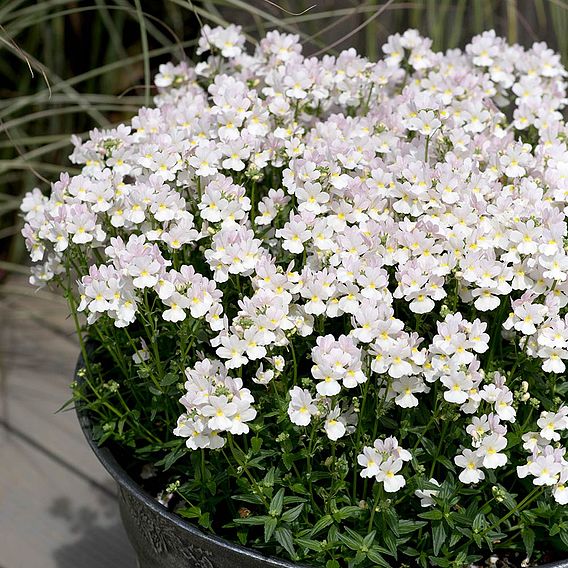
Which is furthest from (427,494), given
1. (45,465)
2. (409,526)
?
(45,465)

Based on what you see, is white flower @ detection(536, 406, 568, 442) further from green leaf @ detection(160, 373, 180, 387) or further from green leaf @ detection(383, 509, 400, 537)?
green leaf @ detection(160, 373, 180, 387)

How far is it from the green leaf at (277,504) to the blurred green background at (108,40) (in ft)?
4.29

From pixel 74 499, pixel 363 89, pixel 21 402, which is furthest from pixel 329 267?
pixel 21 402

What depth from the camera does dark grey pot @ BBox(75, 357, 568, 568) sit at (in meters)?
1.12

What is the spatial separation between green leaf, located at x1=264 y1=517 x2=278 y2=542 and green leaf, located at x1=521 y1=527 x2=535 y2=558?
0.97ft

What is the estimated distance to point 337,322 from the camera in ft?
4.16

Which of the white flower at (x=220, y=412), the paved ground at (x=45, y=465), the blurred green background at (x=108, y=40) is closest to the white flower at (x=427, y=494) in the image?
the white flower at (x=220, y=412)

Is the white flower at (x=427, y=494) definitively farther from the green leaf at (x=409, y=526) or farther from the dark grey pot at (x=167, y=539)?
the dark grey pot at (x=167, y=539)

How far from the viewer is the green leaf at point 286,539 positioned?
1.10m

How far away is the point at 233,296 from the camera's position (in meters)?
1.27

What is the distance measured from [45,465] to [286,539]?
104 cm

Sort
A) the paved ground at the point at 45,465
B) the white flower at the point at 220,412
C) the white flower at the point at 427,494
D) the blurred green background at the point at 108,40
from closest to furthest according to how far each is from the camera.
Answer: the white flower at the point at 220,412, the white flower at the point at 427,494, the paved ground at the point at 45,465, the blurred green background at the point at 108,40

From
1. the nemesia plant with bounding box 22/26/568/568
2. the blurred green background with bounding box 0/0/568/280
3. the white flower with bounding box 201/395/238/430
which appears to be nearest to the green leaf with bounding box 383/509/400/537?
the nemesia plant with bounding box 22/26/568/568

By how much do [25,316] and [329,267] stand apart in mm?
1402
